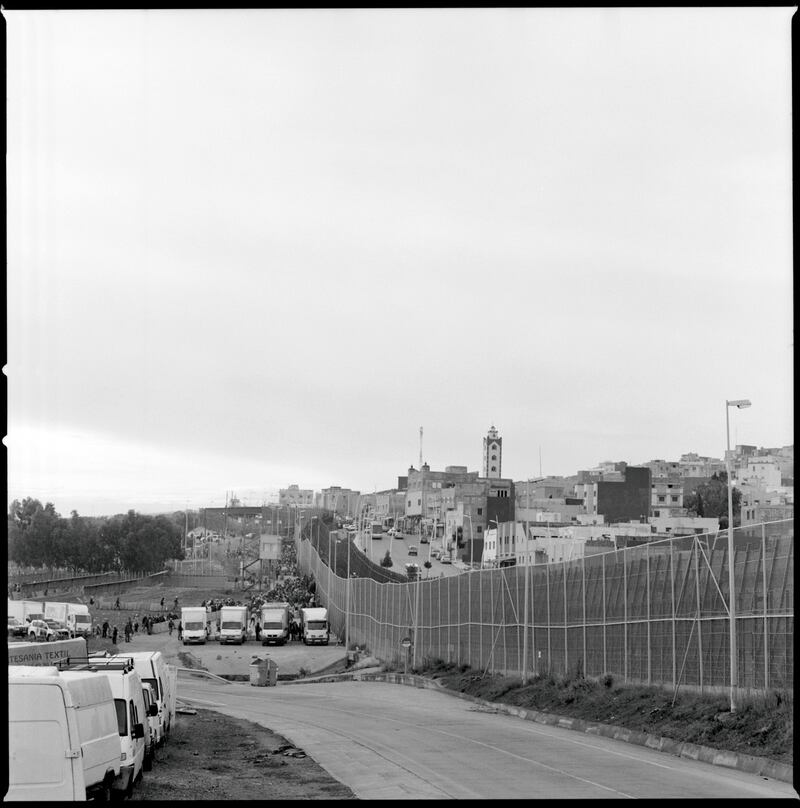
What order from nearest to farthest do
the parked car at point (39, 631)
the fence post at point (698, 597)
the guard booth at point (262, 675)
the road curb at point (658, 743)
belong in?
1. the road curb at point (658, 743)
2. the fence post at point (698, 597)
3. the guard booth at point (262, 675)
4. the parked car at point (39, 631)

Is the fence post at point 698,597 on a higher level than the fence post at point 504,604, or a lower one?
higher

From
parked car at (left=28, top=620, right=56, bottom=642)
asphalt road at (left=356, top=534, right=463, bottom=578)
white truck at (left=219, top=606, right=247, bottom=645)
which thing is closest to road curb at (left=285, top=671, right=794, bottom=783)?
parked car at (left=28, top=620, right=56, bottom=642)

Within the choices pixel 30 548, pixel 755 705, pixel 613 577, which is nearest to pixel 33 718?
pixel 755 705

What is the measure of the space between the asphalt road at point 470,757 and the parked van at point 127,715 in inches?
135

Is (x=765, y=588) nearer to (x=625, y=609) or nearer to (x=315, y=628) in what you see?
(x=625, y=609)

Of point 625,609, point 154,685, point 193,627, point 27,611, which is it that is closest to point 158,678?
point 154,685

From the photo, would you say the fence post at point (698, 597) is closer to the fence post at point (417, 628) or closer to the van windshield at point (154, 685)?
the van windshield at point (154, 685)

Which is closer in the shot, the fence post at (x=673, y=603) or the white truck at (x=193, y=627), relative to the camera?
the fence post at (x=673, y=603)

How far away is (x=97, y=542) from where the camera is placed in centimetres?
17188

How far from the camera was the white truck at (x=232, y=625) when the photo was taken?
8169 cm

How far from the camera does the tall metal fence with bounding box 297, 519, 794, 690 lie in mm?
26422

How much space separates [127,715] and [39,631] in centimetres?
6148

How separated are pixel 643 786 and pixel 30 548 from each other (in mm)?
148364

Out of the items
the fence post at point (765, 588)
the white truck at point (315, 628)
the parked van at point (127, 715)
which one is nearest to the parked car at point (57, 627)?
the white truck at point (315, 628)
